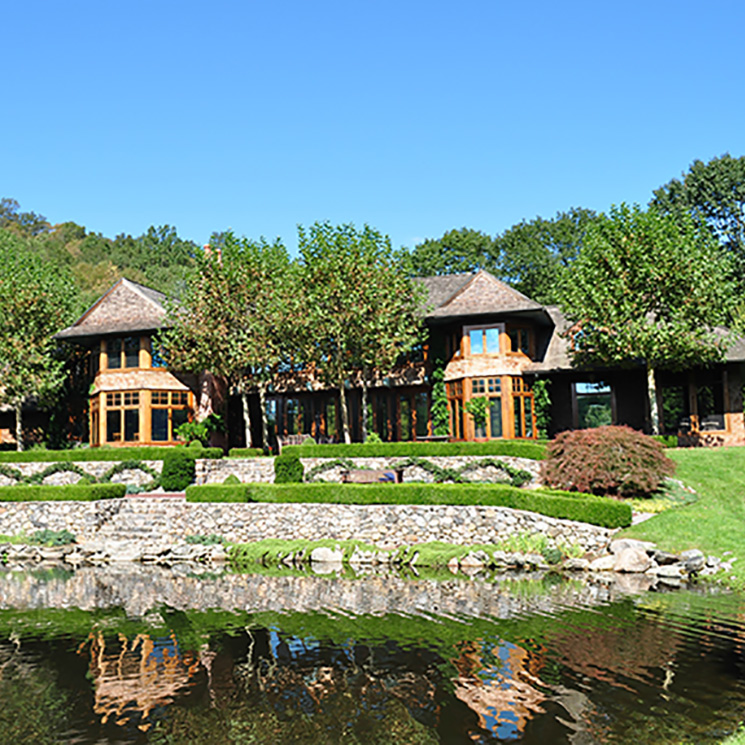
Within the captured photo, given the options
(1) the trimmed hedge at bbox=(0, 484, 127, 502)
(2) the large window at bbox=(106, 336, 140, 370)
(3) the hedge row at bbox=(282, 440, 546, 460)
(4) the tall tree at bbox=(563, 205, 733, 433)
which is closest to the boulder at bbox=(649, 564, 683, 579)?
(3) the hedge row at bbox=(282, 440, 546, 460)

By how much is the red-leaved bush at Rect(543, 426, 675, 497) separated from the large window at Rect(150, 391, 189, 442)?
21.1 meters

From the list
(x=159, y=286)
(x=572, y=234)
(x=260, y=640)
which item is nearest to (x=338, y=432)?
(x=260, y=640)

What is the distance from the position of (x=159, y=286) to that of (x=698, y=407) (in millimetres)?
54737

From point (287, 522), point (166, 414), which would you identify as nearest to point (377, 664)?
point (287, 522)

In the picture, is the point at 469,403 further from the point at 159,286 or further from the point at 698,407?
the point at 159,286

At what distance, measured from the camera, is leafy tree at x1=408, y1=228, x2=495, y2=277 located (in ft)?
214

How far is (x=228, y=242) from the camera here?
37562 millimetres

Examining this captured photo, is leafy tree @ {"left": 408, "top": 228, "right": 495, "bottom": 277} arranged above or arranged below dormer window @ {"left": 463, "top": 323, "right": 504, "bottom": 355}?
above

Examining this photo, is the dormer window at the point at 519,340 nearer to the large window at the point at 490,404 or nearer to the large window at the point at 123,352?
the large window at the point at 490,404

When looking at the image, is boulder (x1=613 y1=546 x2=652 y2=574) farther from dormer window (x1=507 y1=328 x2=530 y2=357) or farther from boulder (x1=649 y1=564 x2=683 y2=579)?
dormer window (x1=507 y1=328 x2=530 y2=357)

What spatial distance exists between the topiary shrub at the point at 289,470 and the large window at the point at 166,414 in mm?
10908

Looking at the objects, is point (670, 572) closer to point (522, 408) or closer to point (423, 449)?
point (423, 449)

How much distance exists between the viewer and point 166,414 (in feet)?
128

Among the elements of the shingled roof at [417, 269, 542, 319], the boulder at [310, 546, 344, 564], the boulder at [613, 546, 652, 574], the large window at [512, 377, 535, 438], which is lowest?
the boulder at [310, 546, 344, 564]
